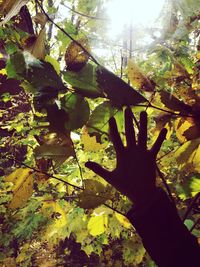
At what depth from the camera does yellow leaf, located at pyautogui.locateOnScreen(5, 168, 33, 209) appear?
722 millimetres

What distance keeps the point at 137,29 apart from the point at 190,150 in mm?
658

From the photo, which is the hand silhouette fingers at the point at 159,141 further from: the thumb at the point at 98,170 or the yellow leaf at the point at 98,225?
the yellow leaf at the point at 98,225

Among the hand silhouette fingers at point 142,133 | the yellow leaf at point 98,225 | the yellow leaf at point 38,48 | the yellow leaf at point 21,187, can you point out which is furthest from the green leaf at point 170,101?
the yellow leaf at point 98,225

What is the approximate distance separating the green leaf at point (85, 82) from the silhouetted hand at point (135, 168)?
16cm

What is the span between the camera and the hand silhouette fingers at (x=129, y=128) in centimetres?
56

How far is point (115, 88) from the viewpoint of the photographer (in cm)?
46

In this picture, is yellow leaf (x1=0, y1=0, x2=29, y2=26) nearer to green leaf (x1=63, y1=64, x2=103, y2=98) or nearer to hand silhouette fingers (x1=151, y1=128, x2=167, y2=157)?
green leaf (x1=63, y1=64, x2=103, y2=98)

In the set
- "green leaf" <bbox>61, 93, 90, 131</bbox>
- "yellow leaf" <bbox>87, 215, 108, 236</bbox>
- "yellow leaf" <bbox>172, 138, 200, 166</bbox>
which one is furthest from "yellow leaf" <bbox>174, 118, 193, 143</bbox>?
"yellow leaf" <bbox>87, 215, 108, 236</bbox>

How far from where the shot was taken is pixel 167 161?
104 cm

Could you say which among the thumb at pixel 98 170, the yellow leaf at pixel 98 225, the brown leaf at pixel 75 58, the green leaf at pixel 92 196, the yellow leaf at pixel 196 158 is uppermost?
the brown leaf at pixel 75 58

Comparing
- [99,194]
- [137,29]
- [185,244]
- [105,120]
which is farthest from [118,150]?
[137,29]

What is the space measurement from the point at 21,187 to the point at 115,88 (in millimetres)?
444

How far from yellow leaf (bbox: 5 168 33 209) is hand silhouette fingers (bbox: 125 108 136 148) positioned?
1.04ft

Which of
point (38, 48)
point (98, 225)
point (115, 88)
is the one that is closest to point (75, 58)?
point (38, 48)
